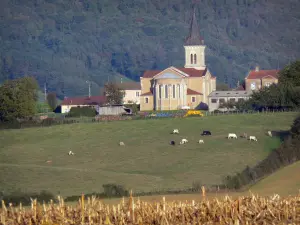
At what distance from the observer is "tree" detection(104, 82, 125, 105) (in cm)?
12162

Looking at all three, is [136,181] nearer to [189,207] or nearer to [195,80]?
[189,207]

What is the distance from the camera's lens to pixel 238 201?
102 ft

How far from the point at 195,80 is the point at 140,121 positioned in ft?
105

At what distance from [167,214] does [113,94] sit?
93.1 m

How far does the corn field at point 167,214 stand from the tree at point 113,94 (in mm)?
89678

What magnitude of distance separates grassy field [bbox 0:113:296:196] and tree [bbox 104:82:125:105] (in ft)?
102

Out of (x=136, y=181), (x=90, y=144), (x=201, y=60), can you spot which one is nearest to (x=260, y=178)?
(x=136, y=181)

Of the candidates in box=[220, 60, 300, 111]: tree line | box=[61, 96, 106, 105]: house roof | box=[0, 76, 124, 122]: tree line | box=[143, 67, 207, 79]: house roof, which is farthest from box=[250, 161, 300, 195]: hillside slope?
box=[61, 96, 106, 105]: house roof

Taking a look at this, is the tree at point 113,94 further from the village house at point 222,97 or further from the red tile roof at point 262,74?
the red tile roof at point 262,74

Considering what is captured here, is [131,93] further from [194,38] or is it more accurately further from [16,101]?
[16,101]

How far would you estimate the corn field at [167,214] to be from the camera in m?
29.9

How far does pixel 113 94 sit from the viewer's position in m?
123

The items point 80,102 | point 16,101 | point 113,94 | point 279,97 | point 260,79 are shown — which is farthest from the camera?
point 80,102

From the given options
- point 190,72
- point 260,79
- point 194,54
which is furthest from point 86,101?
point 260,79
